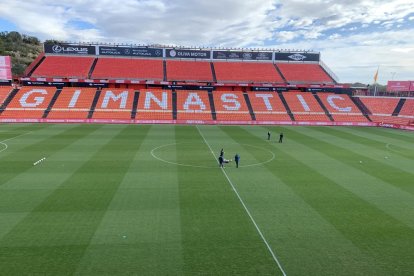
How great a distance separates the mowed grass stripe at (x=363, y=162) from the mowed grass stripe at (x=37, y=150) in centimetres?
2522

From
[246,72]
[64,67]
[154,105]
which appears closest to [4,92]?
[64,67]

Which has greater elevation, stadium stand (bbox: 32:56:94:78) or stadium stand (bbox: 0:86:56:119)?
stadium stand (bbox: 32:56:94:78)

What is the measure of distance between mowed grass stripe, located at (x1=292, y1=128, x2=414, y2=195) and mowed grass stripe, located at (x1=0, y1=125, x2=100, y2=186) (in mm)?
25220

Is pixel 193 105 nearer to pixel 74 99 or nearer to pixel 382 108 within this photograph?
pixel 74 99

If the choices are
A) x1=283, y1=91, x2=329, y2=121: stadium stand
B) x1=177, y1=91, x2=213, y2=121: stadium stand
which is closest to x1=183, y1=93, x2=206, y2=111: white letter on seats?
x1=177, y1=91, x2=213, y2=121: stadium stand

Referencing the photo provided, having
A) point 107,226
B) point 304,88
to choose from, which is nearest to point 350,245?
point 107,226

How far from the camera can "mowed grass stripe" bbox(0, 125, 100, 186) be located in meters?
21.3

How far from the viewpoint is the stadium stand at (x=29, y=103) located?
161 feet

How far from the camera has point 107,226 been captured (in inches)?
526

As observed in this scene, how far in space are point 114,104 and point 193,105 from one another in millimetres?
14148

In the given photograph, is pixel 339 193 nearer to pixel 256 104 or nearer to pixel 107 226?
pixel 107 226

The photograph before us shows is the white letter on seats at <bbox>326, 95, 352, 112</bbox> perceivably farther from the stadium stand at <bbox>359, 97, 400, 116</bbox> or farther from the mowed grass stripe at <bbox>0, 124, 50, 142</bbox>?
the mowed grass stripe at <bbox>0, 124, 50, 142</bbox>

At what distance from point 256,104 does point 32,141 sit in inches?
1524

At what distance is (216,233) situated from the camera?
12.9 m
